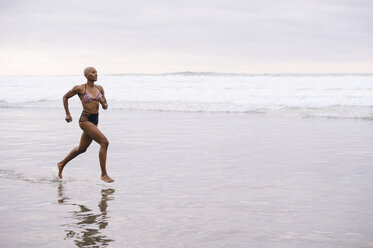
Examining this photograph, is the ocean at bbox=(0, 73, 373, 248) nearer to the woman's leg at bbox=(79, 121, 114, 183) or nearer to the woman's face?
the woman's leg at bbox=(79, 121, 114, 183)

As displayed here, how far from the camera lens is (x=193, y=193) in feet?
24.3

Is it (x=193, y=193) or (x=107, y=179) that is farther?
(x=107, y=179)

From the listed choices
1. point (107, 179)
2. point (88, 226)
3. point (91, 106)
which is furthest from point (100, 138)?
point (88, 226)

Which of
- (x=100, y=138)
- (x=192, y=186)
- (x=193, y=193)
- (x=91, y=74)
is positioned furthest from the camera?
(x=100, y=138)

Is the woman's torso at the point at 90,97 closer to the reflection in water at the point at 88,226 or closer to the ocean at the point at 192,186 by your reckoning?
the ocean at the point at 192,186

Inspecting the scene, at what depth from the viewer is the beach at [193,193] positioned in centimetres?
540

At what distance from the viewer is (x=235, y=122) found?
62.6ft

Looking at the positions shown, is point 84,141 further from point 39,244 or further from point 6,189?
point 39,244

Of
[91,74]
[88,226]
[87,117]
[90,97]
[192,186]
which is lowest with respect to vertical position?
[192,186]

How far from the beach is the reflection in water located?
0.01 meters

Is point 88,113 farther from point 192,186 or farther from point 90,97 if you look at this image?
point 192,186

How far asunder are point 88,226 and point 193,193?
2.03m

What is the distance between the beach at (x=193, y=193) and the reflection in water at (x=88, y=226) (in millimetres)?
10

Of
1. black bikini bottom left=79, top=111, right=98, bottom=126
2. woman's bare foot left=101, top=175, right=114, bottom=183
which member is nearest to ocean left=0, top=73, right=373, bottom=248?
woman's bare foot left=101, top=175, right=114, bottom=183
